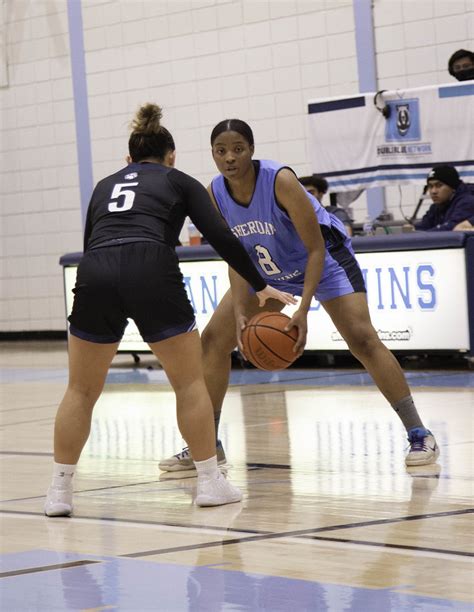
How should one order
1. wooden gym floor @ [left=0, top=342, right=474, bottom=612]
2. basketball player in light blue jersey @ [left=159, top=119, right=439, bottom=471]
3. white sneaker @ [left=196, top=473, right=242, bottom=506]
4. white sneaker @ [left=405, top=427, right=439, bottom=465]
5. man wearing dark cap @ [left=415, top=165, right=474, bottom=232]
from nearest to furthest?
wooden gym floor @ [left=0, top=342, right=474, bottom=612], white sneaker @ [left=196, top=473, right=242, bottom=506], basketball player in light blue jersey @ [left=159, top=119, right=439, bottom=471], white sneaker @ [left=405, top=427, right=439, bottom=465], man wearing dark cap @ [left=415, top=165, right=474, bottom=232]

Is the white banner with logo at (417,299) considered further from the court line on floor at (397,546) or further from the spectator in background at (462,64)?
the court line on floor at (397,546)

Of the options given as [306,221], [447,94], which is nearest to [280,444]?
[306,221]

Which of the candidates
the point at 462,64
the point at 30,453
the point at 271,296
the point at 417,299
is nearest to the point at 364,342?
the point at 271,296

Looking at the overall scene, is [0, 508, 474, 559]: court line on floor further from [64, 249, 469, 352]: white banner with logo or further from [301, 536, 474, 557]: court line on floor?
[64, 249, 469, 352]: white banner with logo

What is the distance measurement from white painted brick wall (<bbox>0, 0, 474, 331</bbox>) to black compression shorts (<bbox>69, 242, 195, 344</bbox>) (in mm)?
9003

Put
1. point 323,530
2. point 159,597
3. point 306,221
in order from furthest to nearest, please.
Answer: point 306,221 → point 323,530 → point 159,597

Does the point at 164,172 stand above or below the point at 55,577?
above

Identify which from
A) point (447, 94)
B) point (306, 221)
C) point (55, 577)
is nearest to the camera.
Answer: point (55, 577)

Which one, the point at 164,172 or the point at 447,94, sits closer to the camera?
the point at 164,172

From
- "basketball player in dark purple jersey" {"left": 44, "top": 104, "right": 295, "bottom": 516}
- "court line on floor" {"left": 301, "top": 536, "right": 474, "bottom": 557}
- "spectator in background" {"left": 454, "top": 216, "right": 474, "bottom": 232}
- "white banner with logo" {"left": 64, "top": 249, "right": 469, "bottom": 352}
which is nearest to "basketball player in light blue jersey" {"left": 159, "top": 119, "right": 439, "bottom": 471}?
"basketball player in dark purple jersey" {"left": 44, "top": 104, "right": 295, "bottom": 516}

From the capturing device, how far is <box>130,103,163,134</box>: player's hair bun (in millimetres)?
5531

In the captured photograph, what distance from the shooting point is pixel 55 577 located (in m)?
4.14

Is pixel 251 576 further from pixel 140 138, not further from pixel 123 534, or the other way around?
pixel 140 138

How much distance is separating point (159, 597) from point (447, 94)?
8.26 metres
